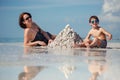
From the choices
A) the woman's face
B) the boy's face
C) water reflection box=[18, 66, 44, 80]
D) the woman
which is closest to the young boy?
the boy's face

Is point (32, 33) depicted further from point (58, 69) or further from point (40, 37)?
point (58, 69)

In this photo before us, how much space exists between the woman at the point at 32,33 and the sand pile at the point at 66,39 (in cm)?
10

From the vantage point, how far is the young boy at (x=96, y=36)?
347cm

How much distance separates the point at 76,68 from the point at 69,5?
2.09m

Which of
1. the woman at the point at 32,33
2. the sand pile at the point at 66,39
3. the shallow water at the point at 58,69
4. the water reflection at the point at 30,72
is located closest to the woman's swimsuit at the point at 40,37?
the woman at the point at 32,33

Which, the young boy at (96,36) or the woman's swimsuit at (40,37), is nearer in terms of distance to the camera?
→ the young boy at (96,36)

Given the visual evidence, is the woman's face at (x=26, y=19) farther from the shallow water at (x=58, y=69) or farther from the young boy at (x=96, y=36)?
the shallow water at (x=58, y=69)

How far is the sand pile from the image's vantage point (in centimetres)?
364

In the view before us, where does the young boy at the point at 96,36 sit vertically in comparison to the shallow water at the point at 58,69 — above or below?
above

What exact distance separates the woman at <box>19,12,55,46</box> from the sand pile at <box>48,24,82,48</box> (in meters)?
0.10

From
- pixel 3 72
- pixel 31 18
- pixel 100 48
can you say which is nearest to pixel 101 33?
pixel 100 48

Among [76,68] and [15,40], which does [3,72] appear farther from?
[15,40]

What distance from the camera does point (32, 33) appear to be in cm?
372

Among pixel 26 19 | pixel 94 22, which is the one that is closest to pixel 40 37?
pixel 26 19
